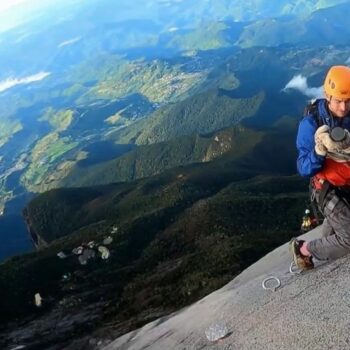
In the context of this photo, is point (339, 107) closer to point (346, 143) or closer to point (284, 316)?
point (346, 143)

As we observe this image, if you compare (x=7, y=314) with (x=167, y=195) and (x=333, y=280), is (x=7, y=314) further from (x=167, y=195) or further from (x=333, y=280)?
(x=167, y=195)

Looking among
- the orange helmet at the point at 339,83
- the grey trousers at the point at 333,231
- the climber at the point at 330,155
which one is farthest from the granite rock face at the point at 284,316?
the orange helmet at the point at 339,83

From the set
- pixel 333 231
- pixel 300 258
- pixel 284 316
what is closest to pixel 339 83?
pixel 333 231

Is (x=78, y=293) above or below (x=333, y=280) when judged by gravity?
below

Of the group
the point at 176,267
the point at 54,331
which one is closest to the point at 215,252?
the point at 176,267

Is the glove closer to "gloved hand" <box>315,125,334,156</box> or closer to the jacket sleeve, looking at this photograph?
"gloved hand" <box>315,125,334,156</box>

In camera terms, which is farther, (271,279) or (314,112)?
(271,279)

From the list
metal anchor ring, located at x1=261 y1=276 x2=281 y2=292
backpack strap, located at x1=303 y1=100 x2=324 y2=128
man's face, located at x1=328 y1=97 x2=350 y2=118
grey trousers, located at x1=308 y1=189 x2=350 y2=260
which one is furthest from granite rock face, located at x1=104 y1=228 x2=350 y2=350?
man's face, located at x1=328 y1=97 x2=350 y2=118
